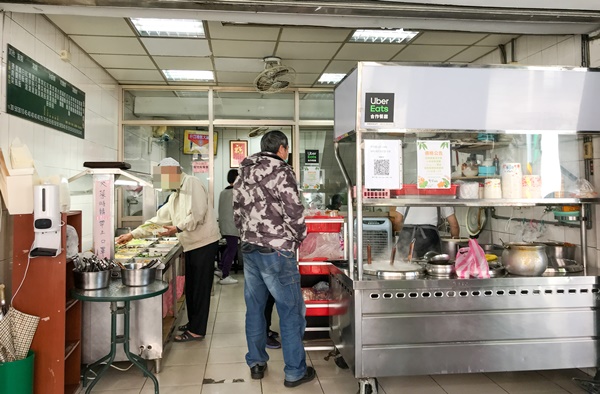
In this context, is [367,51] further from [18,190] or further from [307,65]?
[18,190]

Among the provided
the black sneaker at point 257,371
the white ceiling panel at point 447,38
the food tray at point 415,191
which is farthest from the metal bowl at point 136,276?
the white ceiling panel at point 447,38

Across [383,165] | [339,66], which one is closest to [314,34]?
[339,66]

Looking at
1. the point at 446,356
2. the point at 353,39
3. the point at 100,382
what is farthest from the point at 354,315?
the point at 353,39

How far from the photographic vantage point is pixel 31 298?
8.72ft

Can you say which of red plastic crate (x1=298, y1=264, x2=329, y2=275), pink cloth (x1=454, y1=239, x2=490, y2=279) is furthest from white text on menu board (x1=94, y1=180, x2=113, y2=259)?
pink cloth (x1=454, y1=239, x2=490, y2=279)

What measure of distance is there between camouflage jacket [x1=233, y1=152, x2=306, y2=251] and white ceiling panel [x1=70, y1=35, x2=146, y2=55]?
240 cm

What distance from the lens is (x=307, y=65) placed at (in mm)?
5336

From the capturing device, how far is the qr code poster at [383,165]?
2.83 m

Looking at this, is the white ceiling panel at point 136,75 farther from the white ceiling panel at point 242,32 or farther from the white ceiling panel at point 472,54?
the white ceiling panel at point 472,54

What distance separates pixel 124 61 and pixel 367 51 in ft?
9.35

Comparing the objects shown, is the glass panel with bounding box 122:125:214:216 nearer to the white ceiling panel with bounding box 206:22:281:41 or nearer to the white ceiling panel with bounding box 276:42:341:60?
the white ceiling panel with bounding box 276:42:341:60

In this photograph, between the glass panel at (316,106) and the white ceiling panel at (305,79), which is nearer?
the white ceiling panel at (305,79)

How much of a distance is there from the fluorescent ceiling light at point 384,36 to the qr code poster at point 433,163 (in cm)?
189

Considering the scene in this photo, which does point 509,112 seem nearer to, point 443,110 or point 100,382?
point 443,110
